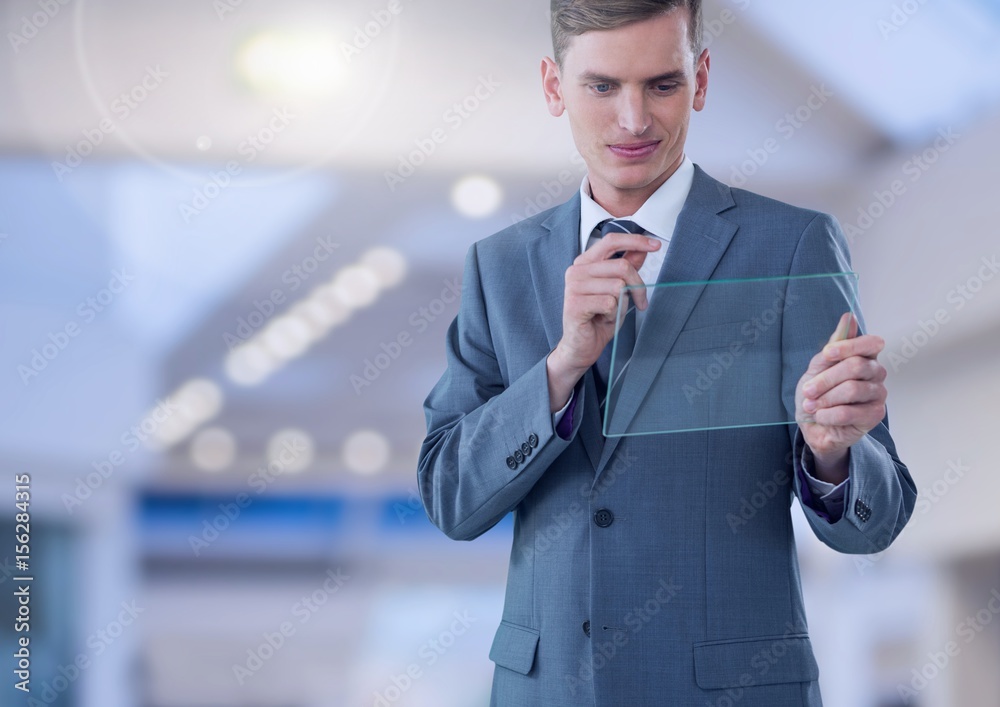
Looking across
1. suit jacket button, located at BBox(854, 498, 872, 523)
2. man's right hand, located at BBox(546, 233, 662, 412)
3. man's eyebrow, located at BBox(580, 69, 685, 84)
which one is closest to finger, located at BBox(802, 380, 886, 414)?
suit jacket button, located at BBox(854, 498, 872, 523)

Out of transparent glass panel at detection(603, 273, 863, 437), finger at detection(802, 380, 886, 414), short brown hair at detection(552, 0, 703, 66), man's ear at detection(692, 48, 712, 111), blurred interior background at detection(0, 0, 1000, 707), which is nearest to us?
finger at detection(802, 380, 886, 414)

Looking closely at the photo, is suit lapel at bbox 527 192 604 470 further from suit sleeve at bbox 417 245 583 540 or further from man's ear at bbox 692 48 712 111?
man's ear at bbox 692 48 712 111

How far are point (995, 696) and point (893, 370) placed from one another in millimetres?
941

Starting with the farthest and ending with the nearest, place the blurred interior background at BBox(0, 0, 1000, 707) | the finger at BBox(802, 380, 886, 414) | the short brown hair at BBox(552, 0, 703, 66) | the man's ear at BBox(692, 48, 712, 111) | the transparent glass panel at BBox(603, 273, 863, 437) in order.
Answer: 1. the blurred interior background at BBox(0, 0, 1000, 707)
2. the man's ear at BBox(692, 48, 712, 111)
3. the short brown hair at BBox(552, 0, 703, 66)
4. the transparent glass panel at BBox(603, 273, 863, 437)
5. the finger at BBox(802, 380, 886, 414)

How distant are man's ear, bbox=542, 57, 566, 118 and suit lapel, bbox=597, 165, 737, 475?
225 millimetres

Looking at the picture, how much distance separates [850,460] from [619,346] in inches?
12.3

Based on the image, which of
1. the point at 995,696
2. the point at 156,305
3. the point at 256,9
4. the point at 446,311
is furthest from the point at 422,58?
the point at 995,696

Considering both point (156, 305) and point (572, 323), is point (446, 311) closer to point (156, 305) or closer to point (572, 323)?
point (156, 305)

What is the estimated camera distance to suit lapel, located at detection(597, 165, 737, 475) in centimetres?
125

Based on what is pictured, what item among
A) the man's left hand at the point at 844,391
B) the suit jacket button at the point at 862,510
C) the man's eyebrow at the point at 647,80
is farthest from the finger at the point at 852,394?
the man's eyebrow at the point at 647,80

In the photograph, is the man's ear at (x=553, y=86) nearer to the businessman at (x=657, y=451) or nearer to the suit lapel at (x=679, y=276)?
the businessman at (x=657, y=451)

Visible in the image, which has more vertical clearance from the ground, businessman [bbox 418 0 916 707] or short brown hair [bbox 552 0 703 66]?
short brown hair [bbox 552 0 703 66]

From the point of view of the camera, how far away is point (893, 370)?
2826 mm

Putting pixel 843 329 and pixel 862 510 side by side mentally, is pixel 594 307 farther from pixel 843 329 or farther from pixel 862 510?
pixel 862 510
